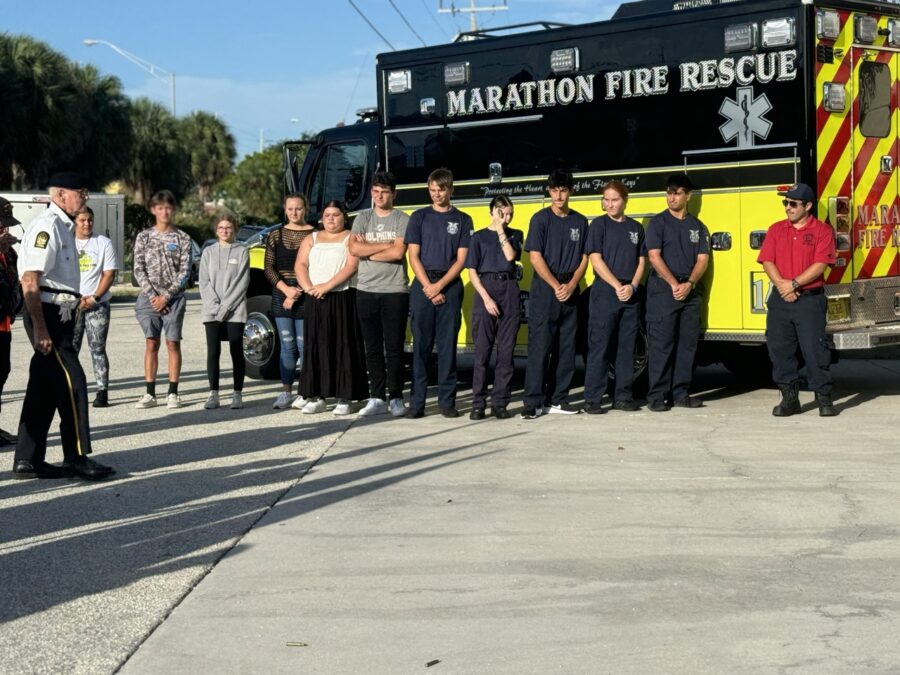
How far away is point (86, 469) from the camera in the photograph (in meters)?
8.45

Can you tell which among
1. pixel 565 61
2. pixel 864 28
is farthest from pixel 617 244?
pixel 864 28

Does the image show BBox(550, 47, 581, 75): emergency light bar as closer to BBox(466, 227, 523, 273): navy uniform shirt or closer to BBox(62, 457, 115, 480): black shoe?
BBox(466, 227, 523, 273): navy uniform shirt

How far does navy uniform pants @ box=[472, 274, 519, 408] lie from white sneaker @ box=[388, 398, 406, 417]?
0.61m

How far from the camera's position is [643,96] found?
11461 mm

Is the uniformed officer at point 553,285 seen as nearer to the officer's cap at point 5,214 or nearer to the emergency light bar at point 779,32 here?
the emergency light bar at point 779,32

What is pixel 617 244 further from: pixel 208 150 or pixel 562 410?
pixel 208 150

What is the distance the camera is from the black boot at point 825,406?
10.8 m

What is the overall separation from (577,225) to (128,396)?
4.62 m

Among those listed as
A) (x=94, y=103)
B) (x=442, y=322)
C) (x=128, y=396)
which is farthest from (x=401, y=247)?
(x=94, y=103)

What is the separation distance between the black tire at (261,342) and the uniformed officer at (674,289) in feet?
14.0

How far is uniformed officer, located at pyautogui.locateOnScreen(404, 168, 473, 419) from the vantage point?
11102mm

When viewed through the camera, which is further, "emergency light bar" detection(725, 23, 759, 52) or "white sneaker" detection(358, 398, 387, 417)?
"white sneaker" detection(358, 398, 387, 417)

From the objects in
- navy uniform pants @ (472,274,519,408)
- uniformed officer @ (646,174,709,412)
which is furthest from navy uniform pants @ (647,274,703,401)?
navy uniform pants @ (472,274,519,408)

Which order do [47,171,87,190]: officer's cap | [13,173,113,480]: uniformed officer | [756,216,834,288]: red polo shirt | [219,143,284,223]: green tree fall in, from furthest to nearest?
1. [219,143,284,223]: green tree
2. [756,216,834,288]: red polo shirt
3. [47,171,87,190]: officer's cap
4. [13,173,113,480]: uniformed officer
